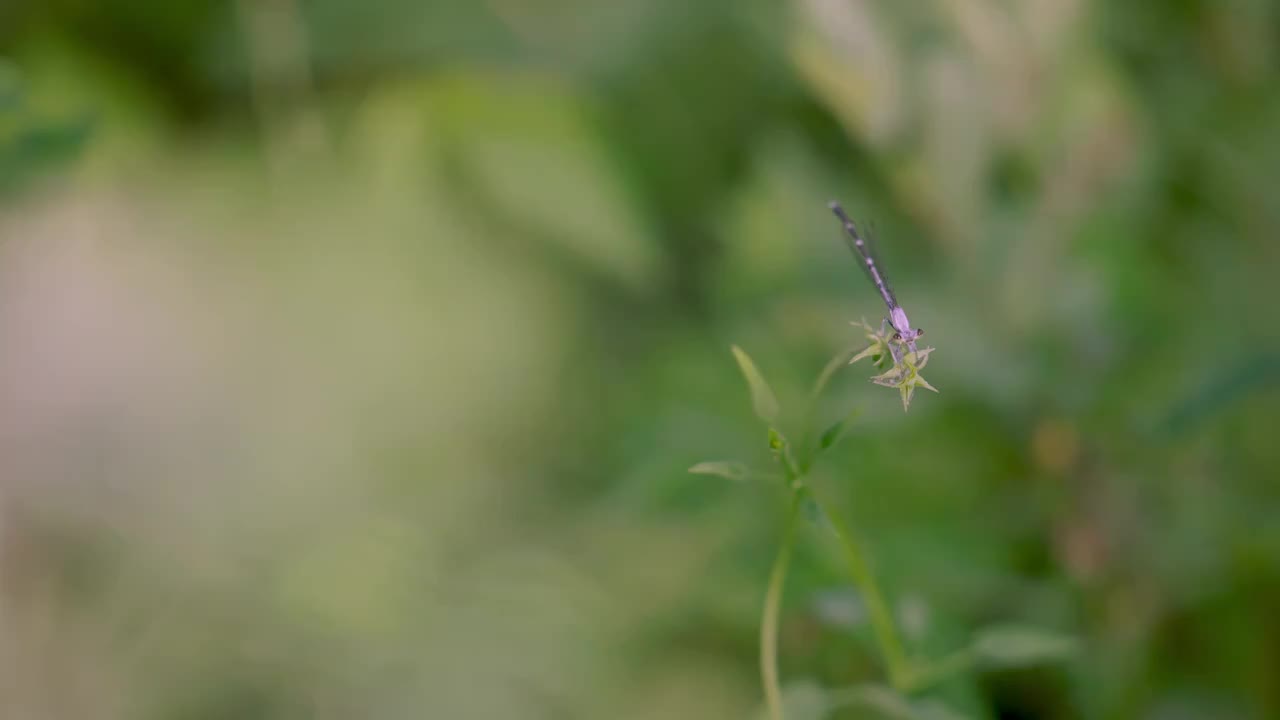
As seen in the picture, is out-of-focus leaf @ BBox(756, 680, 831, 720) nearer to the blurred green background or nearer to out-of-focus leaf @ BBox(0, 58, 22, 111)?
the blurred green background

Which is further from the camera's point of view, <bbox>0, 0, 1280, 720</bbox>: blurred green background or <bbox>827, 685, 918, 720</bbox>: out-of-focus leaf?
<bbox>0, 0, 1280, 720</bbox>: blurred green background

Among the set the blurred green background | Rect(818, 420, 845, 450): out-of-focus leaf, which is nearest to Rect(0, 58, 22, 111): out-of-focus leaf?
the blurred green background

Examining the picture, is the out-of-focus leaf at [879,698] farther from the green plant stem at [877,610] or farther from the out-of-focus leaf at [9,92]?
the out-of-focus leaf at [9,92]

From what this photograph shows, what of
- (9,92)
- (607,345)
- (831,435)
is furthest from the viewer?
(607,345)

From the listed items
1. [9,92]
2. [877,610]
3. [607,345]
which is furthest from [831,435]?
[607,345]

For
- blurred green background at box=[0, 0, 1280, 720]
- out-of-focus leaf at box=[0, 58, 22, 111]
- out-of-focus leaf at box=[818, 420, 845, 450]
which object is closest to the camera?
out-of-focus leaf at box=[818, 420, 845, 450]

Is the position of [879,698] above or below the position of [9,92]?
below

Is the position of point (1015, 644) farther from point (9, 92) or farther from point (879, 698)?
point (9, 92)

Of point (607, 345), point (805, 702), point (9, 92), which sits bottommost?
point (805, 702)

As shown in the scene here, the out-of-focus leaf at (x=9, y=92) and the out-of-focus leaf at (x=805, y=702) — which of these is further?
the out-of-focus leaf at (x=9, y=92)

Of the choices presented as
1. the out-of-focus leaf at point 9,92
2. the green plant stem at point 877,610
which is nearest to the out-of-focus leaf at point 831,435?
the green plant stem at point 877,610
